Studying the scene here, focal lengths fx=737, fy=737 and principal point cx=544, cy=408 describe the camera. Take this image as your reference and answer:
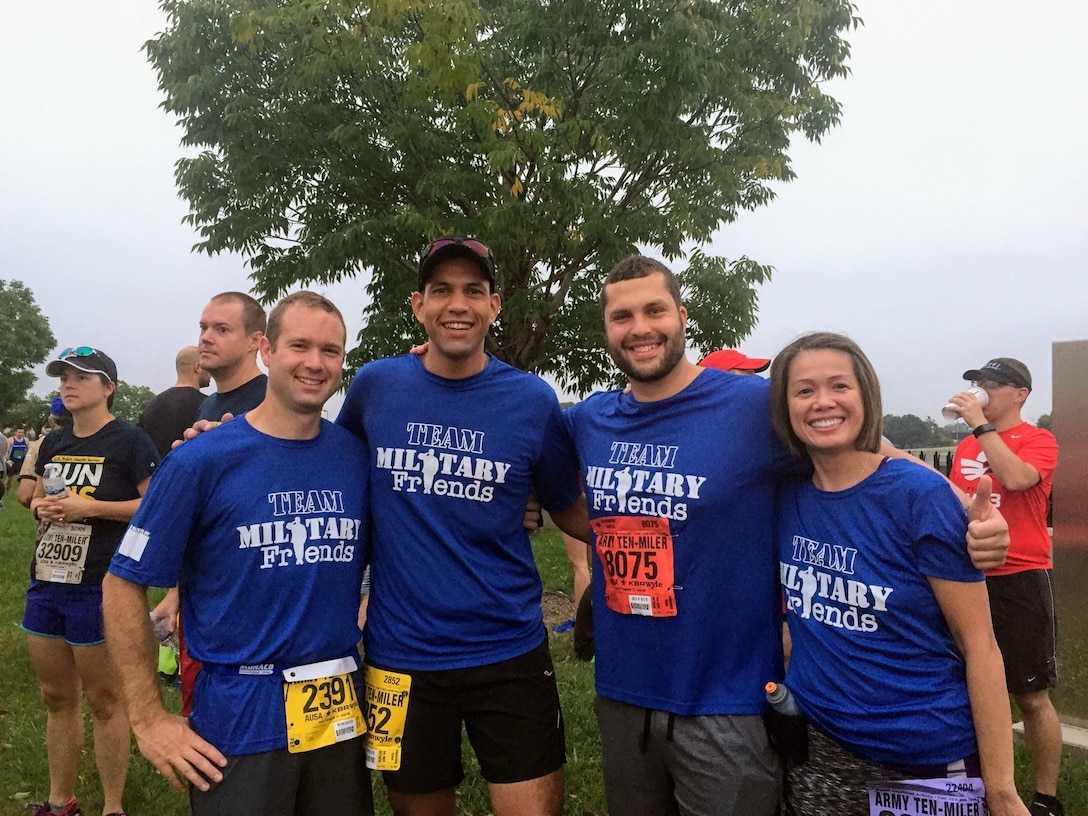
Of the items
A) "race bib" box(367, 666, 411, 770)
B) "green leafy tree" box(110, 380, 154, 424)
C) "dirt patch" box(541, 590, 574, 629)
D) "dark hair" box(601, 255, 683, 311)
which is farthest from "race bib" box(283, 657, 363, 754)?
"green leafy tree" box(110, 380, 154, 424)

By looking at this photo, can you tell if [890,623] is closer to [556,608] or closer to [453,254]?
[453,254]

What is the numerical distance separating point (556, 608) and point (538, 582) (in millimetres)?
5487

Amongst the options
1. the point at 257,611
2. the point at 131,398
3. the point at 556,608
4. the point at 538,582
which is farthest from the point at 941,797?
the point at 131,398

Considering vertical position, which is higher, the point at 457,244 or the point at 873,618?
the point at 457,244

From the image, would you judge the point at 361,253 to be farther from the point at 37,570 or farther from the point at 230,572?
the point at 230,572

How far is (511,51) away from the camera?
309 inches

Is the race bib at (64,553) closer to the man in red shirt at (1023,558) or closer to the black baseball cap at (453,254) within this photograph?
the black baseball cap at (453,254)

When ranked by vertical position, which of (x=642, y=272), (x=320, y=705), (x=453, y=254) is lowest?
(x=320, y=705)

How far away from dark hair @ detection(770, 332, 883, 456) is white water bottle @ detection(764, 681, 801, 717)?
71 cm

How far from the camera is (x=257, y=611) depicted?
7.18 feet

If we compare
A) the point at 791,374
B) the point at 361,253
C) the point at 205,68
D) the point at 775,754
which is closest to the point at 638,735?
the point at 775,754

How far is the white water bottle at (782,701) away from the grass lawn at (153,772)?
208 cm

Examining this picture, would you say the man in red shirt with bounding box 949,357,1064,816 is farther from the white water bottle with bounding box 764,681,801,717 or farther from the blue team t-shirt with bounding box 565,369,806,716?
the white water bottle with bounding box 764,681,801,717

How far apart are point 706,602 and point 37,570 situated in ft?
10.8
